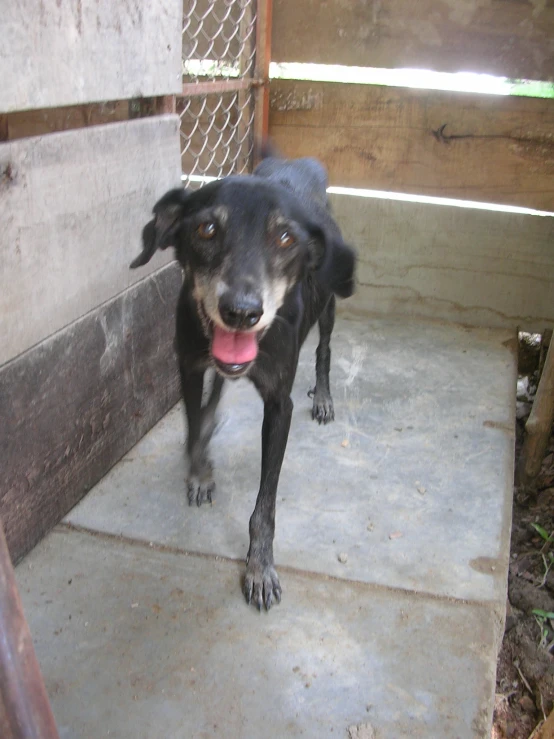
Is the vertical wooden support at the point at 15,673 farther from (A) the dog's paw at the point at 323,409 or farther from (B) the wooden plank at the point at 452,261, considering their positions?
(B) the wooden plank at the point at 452,261

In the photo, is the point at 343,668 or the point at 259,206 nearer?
the point at 343,668

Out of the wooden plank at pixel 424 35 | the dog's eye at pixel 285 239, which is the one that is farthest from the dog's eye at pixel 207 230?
the wooden plank at pixel 424 35

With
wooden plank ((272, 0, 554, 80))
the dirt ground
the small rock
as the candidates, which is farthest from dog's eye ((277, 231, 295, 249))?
wooden plank ((272, 0, 554, 80))

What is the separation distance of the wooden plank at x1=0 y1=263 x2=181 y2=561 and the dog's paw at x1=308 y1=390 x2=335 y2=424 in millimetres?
725

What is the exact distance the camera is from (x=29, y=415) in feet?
7.04

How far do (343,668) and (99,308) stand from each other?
1.53 m

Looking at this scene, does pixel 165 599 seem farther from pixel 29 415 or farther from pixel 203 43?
pixel 203 43

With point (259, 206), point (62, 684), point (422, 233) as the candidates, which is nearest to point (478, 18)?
point (422, 233)

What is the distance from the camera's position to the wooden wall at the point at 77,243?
1978 millimetres

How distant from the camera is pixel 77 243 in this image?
7.59 feet

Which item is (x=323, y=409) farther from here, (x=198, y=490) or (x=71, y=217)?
(x=71, y=217)

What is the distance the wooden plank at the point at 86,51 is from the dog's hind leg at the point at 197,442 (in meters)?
1.01

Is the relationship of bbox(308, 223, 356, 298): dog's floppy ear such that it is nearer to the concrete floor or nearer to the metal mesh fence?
the concrete floor

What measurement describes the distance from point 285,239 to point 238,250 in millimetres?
174
